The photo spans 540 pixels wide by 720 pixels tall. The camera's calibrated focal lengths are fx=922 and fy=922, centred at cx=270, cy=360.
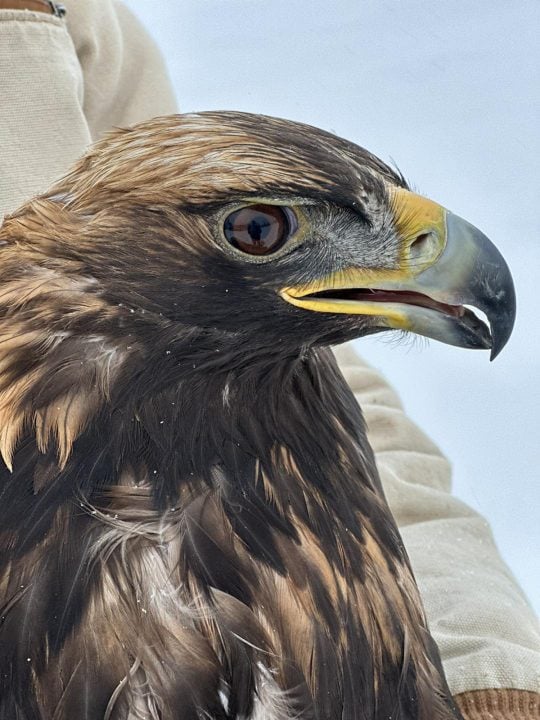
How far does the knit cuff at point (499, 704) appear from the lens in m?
1.67

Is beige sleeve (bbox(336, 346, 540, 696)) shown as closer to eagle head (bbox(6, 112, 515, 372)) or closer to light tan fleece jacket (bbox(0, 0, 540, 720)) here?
light tan fleece jacket (bbox(0, 0, 540, 720))

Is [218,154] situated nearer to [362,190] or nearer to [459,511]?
[362,190]

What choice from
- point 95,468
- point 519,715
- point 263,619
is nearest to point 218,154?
point 95,468

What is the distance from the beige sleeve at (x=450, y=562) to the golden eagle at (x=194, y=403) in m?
0.57

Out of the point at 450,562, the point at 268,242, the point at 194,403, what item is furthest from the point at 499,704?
the point at 268,242

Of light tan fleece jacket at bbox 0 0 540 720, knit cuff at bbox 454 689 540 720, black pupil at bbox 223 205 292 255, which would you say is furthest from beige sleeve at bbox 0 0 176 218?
knit cuff at bbox 454 689 540 720

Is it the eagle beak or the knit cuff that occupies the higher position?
the eagle beak

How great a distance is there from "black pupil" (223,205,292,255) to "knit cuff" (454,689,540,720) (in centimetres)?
102

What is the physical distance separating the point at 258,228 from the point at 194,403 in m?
0.25

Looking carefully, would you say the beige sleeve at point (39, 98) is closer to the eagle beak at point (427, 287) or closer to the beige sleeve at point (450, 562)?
the beige sleeve at point (450, 562)

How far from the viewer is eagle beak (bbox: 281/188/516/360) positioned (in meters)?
1.16

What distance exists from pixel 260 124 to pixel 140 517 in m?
0.51

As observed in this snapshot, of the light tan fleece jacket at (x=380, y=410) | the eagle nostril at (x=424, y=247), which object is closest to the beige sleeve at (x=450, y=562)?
the light tan fleece jacket at (x=380, y=410)

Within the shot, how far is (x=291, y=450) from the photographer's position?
1.24 metres
